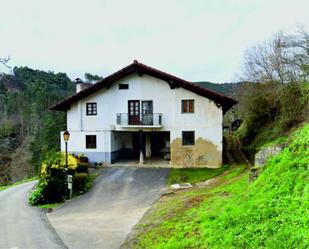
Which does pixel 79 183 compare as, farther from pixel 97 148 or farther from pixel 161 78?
pixel 161 78

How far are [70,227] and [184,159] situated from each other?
1349cm

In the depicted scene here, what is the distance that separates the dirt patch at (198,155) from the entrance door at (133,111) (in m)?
3.69

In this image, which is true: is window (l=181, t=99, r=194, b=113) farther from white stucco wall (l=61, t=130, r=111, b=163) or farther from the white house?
white stucco wall (l=61, t=130, r=111, b=163)

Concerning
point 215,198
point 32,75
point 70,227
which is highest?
point 32,75

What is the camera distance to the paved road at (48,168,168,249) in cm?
1193

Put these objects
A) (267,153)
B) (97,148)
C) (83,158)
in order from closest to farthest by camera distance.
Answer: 1. (267,153)
2. (83,158)
3. (97,148)

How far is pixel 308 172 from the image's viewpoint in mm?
9242

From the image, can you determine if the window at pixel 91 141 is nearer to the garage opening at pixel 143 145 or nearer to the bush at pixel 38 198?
the garage opening at pixel 143 145

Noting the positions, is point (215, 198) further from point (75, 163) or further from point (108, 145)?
point (108, 145)

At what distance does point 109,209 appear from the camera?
16.2 meters

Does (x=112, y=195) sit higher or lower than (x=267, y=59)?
lower

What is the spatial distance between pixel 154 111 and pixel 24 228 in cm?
1484

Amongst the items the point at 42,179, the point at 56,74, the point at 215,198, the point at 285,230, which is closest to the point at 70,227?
the point at 215,198

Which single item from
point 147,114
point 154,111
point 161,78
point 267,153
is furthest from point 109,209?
point 161,78
